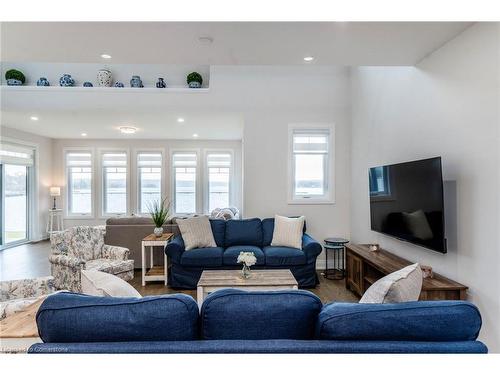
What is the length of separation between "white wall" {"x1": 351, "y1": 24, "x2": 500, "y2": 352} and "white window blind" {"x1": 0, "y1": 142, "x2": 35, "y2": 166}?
→ 7513mm

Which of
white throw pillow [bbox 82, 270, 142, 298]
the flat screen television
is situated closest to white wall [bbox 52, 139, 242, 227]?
the flat screen television

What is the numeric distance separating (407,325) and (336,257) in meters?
4.00

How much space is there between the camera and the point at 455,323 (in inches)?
46.8

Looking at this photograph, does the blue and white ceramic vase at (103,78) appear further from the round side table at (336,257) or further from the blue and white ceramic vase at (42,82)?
the round side table at (336,257)

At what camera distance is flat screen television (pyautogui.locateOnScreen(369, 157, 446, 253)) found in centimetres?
251

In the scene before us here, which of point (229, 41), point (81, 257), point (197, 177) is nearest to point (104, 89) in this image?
point (81, 257)

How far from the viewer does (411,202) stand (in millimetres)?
2879

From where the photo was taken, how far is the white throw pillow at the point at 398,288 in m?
1.52

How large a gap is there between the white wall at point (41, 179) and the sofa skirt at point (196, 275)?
528 cm

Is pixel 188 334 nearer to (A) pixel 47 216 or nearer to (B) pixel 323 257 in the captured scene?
(B) pixel 323 257

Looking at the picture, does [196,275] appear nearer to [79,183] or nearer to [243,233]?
[243,233]

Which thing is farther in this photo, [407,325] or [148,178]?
[148,178]

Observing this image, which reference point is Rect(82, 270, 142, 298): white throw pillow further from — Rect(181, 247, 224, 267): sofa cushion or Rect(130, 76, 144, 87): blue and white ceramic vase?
Rect(130, 76, 144, 87): blue and white ceramic vase

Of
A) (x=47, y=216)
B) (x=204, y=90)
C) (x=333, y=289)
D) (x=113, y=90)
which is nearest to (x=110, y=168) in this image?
(x=47, y=216)
